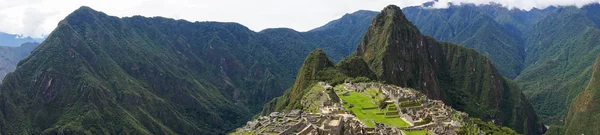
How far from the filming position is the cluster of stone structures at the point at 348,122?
52.2 m

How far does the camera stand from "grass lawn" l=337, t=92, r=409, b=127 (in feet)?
236

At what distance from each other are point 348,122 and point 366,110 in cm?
2892

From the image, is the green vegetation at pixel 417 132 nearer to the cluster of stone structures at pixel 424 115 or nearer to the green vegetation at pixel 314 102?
the cluster of stone structures at pixel 424 115

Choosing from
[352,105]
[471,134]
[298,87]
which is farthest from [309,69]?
[471,134]

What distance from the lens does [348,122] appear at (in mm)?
56812

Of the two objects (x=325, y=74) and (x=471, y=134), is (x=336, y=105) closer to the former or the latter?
(x=471, y=134)

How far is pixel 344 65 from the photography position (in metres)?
172

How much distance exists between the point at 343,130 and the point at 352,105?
36997mm

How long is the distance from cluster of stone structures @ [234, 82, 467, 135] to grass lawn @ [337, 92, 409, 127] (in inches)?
68.4

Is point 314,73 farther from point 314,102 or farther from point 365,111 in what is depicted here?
point 365,111

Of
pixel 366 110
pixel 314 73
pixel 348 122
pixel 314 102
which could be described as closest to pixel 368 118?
pixel 366 110

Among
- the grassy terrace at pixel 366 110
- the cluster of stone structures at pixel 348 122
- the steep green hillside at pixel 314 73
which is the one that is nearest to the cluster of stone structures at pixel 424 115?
the cluster of stone structures at pixel 348 122

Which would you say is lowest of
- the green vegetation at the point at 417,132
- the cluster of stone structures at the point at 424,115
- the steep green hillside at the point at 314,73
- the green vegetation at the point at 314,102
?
the green vegetation at the point at 417,132

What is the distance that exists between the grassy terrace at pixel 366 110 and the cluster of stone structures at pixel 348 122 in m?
1.91
